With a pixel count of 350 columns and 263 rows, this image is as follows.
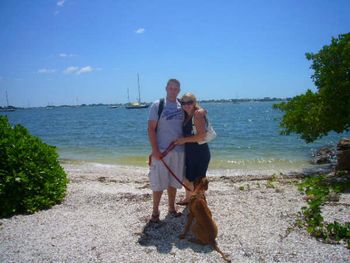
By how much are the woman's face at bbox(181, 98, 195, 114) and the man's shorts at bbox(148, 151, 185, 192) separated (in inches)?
27.7

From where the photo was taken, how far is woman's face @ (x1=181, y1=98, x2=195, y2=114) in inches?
186

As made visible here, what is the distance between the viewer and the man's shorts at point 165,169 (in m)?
4.95

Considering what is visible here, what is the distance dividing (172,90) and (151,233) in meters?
2.20

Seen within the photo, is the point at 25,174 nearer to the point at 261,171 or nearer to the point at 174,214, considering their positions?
the point at 174,214

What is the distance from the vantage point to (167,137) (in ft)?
16.1

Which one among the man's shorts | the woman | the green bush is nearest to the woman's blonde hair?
the woman

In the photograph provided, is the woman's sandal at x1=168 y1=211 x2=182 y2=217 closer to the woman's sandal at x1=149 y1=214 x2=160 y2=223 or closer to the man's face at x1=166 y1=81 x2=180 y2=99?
the woman's sandal at x1=149 y1=214 x2=160 y2=223

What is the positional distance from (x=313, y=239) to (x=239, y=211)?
4.80 feet

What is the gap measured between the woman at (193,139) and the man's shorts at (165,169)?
104 mm

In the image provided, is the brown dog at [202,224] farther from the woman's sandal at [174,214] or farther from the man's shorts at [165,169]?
the woman's sandal at [174,214]

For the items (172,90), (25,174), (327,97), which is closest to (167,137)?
(172,90)

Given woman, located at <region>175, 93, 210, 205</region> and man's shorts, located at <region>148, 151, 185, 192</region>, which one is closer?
woman, located at <region>175, 93, 210, 205</region>

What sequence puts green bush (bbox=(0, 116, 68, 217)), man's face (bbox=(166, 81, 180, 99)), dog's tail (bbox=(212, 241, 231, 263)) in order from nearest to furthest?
dog's tail (bbox=(212, 241, 231, 263)) < man's face (bbox=(166, 81, 180, 99)) < green bush (bbox=(0, 116, 68, 217))

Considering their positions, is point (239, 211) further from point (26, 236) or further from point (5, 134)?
point (5, 134)
